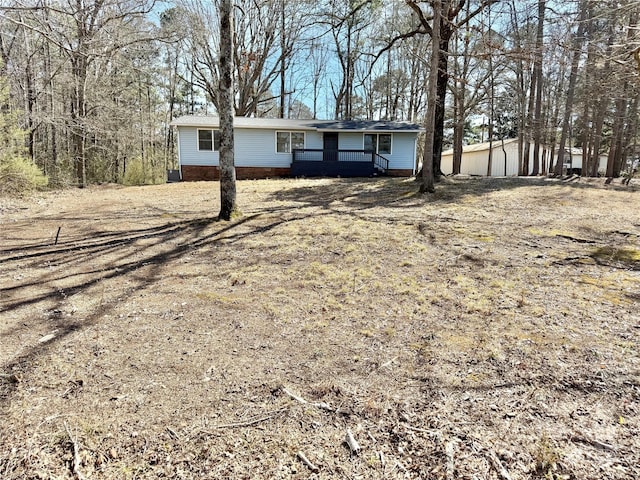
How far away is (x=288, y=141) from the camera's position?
18125 mm

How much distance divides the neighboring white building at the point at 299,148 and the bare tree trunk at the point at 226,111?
10.5 m

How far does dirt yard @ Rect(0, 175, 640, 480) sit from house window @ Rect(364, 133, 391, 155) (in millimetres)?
13153

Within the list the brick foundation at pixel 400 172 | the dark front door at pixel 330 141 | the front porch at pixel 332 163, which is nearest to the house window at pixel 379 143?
the front porch at pixel 332 163

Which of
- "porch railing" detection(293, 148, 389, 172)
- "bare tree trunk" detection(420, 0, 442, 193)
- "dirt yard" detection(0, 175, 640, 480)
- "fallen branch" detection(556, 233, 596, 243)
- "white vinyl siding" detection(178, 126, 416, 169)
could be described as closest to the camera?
"dirt yard" detection(0, 175, 640, 480)

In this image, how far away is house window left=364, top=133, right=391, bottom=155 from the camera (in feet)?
60.5

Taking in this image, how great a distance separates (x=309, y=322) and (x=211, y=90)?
73.9 ft

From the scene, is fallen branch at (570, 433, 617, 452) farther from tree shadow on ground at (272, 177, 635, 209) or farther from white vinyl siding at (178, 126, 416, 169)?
white vinyl siding at (178, 126, 416, 169)

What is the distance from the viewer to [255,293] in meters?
4.02

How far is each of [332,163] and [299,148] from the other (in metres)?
1.93

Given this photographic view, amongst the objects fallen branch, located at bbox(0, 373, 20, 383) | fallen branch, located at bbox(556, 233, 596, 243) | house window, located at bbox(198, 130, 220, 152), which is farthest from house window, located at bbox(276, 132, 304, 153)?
fallen branch, located at bbox(0, 373, 20, 383)

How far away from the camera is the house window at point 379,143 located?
1845cm

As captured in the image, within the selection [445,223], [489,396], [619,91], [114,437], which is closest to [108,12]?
[445,223]

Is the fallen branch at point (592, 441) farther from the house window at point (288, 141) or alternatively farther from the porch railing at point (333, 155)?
the house window at point (288, 141)

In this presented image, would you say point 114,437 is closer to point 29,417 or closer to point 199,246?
point 29,417
